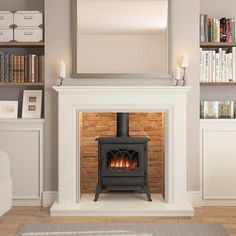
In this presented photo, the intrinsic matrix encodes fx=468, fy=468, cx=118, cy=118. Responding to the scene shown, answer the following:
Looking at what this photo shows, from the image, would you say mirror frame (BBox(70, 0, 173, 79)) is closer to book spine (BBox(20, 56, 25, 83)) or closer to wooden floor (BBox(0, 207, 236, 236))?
book spine (BBox(20, 56, 25, 83))

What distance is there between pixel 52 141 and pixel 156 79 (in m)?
1.19

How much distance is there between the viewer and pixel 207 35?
472cm

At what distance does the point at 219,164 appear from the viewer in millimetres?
4691

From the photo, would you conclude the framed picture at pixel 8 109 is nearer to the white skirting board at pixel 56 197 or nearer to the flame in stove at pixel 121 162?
Answer: the white skirting board at pixel 56 197

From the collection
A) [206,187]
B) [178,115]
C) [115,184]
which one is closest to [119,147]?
[115,184]

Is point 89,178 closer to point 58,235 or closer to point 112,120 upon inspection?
point 112,120

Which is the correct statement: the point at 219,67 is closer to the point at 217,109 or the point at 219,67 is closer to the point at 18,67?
the point at 217,109

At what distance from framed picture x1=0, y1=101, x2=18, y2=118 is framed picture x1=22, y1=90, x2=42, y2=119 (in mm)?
105

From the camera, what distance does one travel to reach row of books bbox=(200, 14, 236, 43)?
4.70 metres

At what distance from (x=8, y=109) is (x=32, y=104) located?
26 cm

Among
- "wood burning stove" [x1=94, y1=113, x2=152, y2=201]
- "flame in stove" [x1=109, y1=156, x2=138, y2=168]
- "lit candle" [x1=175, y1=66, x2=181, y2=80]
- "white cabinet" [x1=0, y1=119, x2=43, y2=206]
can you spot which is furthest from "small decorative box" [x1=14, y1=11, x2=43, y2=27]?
"flame in stove" [x1=109, y1=156, x2=138, y2=168]

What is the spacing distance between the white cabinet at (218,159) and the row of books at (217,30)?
830mm

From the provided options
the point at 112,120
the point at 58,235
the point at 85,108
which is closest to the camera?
the point at 58,235

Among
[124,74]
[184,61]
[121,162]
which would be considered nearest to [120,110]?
[124,74]
